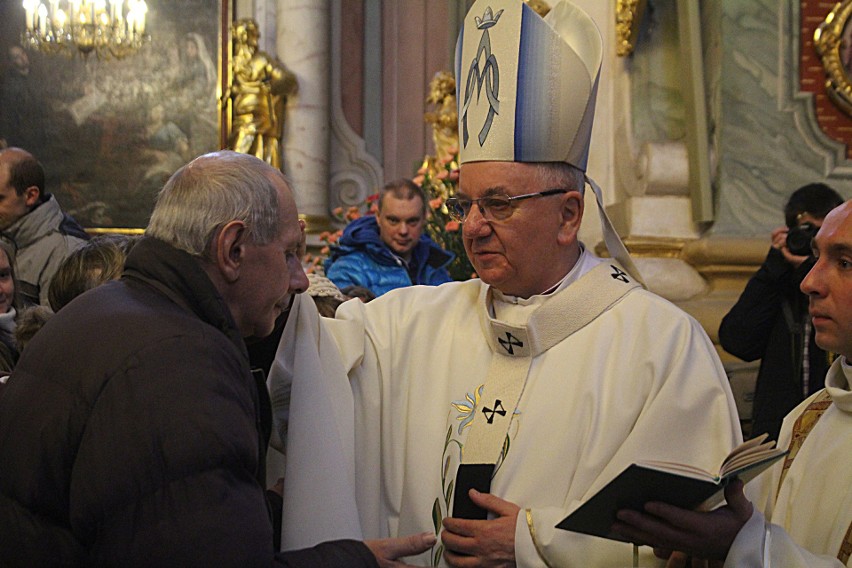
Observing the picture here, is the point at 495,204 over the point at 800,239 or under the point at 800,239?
over

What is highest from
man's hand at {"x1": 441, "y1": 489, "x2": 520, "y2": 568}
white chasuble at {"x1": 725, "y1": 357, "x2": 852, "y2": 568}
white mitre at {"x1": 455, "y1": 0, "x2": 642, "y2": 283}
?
white mitre at {"x1": 455, "y1": 0, "x2": 642, "y2": 283}

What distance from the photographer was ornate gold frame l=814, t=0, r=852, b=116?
5.80m

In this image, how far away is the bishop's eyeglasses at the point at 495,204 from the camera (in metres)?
2.87

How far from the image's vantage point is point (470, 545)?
259 cm

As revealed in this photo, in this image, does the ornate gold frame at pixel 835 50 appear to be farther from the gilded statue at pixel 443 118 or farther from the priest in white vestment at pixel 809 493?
the priest in white vestment at pixel 809 493

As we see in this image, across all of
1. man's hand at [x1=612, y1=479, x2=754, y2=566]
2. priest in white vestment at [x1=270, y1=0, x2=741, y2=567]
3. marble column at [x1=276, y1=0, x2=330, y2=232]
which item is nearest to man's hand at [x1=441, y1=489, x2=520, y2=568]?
priest in white vestment at [x1=270, y1=0, x2=741, y2=567]

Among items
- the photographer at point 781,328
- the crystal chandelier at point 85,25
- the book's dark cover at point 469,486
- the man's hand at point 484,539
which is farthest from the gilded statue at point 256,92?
the man's hand at point 484,539

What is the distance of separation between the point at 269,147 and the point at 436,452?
667cm

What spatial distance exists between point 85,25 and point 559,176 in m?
6.66

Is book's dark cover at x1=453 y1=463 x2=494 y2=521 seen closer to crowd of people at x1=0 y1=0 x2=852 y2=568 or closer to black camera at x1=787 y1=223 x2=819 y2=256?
crowd of people at x1=0 y1=0 x2=852 y2=568

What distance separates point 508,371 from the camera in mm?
2889

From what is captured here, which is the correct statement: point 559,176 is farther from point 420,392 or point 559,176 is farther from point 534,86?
point 420,392

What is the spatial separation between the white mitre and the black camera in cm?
163

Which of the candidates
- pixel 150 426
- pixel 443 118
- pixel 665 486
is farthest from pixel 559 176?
pixel 443 118
